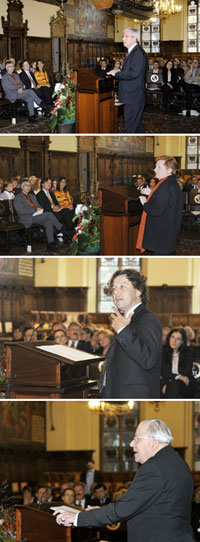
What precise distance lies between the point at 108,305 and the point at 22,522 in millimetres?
8649

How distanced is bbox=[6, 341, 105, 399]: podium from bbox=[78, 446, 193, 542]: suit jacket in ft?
6.95

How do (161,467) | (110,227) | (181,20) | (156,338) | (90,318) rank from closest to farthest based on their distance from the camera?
(161,467), (156,338), (110,227), (181,20), (90,318)

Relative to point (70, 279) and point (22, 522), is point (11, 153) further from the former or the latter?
point (70, 279)

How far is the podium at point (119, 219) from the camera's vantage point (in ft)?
27.1

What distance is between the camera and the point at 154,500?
5785 millimetres

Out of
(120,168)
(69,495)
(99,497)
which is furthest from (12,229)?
(99,497)

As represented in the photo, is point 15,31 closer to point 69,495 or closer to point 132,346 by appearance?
point 132,346

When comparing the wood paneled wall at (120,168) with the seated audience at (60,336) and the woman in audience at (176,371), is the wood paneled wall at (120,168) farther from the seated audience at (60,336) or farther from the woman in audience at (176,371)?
the seated audience at (60,336)

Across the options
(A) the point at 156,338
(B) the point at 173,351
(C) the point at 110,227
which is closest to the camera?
(A) the point at 156,338

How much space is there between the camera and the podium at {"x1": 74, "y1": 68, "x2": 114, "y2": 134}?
851 cm

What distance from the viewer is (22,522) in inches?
283

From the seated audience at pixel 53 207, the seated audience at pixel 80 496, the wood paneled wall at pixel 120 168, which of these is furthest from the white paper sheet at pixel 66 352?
the seated audience at pixel 80 496

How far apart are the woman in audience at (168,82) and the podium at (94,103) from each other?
1200mm

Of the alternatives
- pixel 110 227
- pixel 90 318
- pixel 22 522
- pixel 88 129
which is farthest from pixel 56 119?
pixel 90 318
